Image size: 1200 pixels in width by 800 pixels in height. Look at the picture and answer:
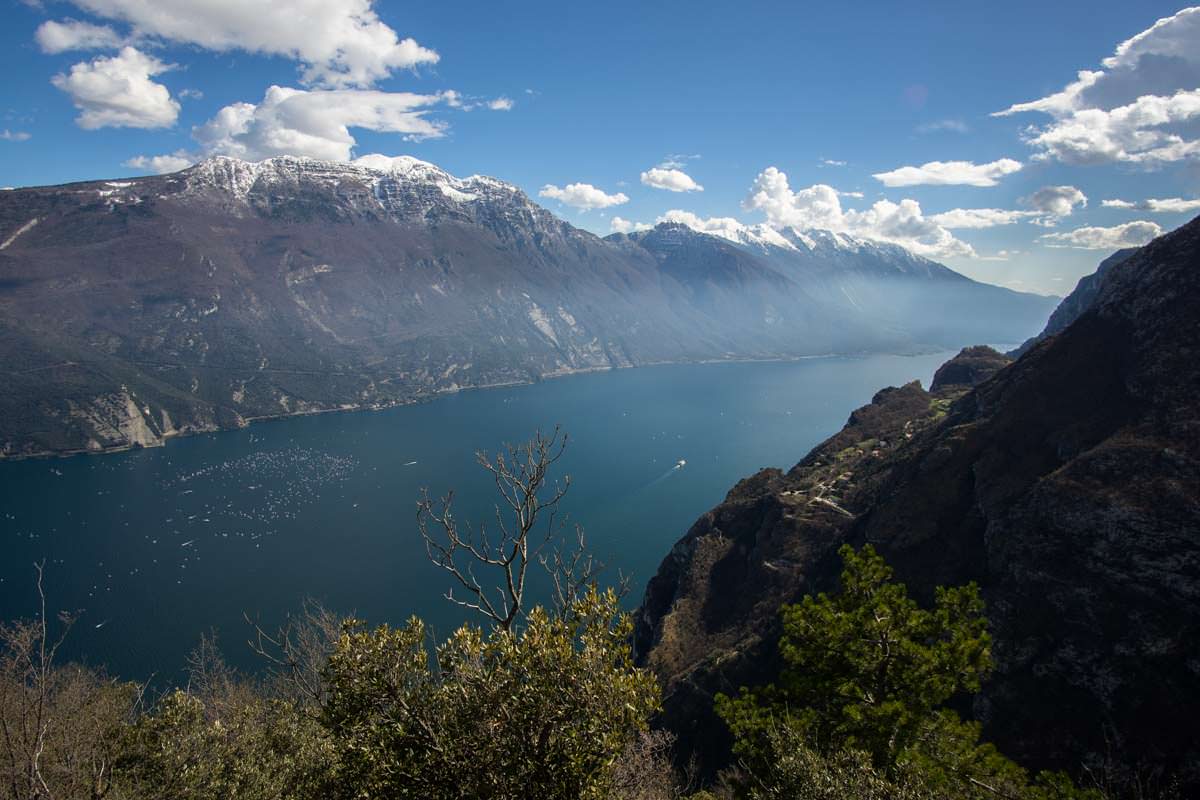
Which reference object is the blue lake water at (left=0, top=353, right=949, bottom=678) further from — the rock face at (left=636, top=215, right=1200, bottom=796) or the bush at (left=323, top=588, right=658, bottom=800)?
the bush at (left=323, top=588, right=658, bottom=800)

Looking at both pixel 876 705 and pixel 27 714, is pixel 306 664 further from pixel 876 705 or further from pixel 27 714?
pixel 876 705

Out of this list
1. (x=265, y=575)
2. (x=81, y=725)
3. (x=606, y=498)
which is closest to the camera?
(x=81, y=725)

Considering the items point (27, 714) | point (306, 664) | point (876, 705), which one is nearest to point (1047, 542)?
point (876, 705)

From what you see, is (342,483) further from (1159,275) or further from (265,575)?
(1159,275)

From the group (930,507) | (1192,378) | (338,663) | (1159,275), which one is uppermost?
(1159,275)

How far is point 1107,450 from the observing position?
40094mm

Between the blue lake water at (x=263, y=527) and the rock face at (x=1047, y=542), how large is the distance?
3759cm

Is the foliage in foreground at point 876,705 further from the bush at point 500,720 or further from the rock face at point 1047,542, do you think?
the bush at point 500,720

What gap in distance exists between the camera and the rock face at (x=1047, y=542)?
102 ft

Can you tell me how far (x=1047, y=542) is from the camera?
39094 mm

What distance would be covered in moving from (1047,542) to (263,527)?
14153cm

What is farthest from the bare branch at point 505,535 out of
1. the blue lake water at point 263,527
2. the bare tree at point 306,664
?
the bare tree at point 306,664

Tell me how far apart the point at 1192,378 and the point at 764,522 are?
38992 mm

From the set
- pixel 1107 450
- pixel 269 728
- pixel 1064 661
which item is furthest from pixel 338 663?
pixel 1107 450
